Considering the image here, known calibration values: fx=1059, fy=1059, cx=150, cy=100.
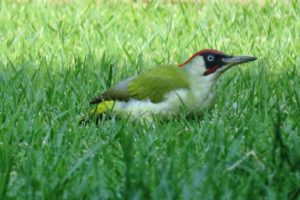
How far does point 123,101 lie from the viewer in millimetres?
5477

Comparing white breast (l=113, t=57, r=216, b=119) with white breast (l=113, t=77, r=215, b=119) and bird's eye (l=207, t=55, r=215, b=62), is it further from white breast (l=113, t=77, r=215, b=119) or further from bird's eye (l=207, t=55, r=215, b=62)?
bird's eye (l=207, t=55, r=215, b=62)

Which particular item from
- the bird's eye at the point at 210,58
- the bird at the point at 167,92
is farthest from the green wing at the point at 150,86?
the bird's eye at the point at 210,58

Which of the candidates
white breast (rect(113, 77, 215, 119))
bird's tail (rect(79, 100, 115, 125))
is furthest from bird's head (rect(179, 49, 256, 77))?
bird's tail (rect(79, 100, 115, 125))

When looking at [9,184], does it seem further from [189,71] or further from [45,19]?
[45,19]

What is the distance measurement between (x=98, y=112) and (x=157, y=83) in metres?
0.34

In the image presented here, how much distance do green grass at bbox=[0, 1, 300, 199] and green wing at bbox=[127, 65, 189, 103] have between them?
0.22 m

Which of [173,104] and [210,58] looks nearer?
[173,104]

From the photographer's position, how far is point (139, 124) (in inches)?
202

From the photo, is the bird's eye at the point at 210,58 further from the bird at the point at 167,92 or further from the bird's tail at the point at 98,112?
the bird's tail at the point at 98,112

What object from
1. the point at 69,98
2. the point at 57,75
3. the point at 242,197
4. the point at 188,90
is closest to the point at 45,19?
the point at 57,75

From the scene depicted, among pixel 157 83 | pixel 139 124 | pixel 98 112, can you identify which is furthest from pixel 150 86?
pixel 139 124

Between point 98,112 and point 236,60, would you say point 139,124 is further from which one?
point 236,60

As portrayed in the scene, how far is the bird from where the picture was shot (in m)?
5.38

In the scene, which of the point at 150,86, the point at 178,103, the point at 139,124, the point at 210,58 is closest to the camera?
the point at 139,124
